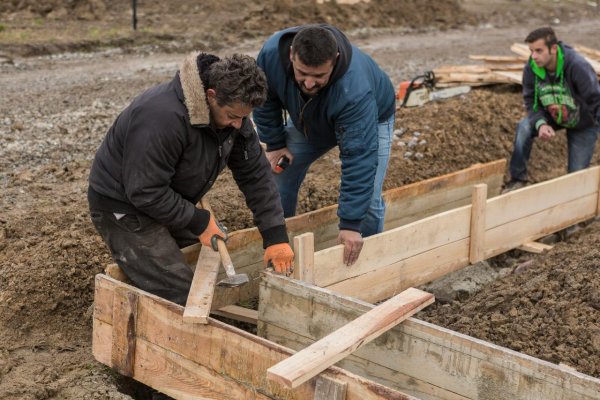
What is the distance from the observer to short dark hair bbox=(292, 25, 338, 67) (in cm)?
440

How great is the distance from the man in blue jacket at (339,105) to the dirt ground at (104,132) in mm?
1076

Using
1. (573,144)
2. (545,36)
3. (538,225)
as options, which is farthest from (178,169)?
(573,144)

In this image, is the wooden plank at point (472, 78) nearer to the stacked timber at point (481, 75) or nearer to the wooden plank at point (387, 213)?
the stacked timber at point (481, 75)

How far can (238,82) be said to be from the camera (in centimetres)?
393

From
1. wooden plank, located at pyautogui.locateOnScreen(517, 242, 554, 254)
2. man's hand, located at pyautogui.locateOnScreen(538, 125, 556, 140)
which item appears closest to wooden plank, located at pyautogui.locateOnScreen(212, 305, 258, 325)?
wooden plank, located at pyautogui.locateOnScreen(517, 242, 554, 254)

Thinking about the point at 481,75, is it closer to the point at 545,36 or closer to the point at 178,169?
the point at 545,36

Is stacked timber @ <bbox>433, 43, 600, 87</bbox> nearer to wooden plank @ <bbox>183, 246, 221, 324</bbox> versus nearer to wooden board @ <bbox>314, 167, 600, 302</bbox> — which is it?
wooden board @ <bbox>314, 167, 600, 302</bbox>

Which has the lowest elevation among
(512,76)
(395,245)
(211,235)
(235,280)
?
(395,245)

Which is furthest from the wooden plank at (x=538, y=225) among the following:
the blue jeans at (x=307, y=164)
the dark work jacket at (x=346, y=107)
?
the dark work jacket at (x=346, y=107)

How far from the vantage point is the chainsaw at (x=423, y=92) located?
988cm

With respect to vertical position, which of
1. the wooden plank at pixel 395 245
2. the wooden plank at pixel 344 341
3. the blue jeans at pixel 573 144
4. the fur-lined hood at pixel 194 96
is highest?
the fur-lined hood at pixel 194 96

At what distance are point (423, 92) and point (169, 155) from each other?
6.42m

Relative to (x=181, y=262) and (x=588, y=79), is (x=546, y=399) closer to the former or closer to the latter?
(x=181, y=262)

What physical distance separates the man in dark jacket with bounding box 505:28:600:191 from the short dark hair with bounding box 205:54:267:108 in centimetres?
380
